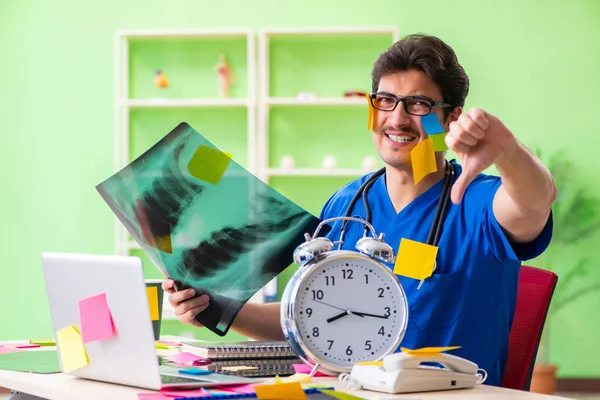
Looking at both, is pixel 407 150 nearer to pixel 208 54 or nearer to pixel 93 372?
pixel 93 372

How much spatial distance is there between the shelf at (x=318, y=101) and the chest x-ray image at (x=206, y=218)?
10.6 feet

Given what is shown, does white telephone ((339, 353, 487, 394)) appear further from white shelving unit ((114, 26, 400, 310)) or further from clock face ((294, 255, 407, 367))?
white shelving unit ((114, 26, 400, 310))

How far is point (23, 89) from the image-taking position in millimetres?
5473

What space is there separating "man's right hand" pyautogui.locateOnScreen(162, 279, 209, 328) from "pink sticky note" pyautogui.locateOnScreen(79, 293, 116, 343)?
225 mm

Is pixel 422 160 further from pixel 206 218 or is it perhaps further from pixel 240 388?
pixel 240 388

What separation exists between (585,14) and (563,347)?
2094 millimetres

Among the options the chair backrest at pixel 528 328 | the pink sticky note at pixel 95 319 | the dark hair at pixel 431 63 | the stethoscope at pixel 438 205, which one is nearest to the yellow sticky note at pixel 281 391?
the pink sticky note at pixel 95 319

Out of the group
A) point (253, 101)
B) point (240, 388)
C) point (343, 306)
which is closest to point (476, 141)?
point (343, 306)

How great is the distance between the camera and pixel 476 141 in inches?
60.4

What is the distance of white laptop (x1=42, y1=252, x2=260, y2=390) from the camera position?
1444 millimetres

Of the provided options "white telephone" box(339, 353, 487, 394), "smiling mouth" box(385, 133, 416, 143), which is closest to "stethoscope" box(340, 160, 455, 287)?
"smiling mouth" box(385, 133, 416, 143)

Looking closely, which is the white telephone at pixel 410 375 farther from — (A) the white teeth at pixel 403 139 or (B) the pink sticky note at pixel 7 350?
(B) the pink sticky note at pixel 7 350

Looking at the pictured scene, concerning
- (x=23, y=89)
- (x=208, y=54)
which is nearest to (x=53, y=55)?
Result: (x=23, y=89)

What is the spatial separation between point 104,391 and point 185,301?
319 mm
